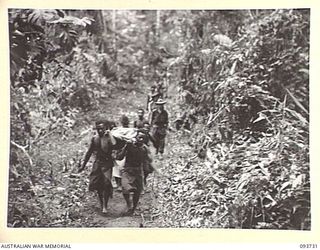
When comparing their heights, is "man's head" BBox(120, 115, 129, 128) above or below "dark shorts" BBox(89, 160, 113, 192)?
above

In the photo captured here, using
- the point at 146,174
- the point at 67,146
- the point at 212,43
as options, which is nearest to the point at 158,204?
the point at 146,174

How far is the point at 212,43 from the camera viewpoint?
873mm

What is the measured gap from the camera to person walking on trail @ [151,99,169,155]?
864mm

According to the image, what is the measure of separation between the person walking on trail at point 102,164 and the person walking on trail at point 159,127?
0.25 feet

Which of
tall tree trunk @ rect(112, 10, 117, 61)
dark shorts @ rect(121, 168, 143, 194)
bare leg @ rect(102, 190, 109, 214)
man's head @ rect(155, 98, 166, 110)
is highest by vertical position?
tall tree trunk @ rect(112, 10, 117, 61)

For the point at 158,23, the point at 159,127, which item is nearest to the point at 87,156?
the point at 159,127

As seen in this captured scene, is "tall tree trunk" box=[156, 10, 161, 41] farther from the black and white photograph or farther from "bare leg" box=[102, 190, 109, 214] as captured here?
"bare leg" box=[102, 190, 109, 214]

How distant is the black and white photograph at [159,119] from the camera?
853 millimetres

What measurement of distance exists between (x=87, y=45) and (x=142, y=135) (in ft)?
0.63

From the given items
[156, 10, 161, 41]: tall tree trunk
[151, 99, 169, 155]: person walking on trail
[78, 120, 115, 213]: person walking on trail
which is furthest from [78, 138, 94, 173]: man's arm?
[156, 10, 161, 41]: tall tree trunk

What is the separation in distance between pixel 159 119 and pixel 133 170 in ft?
0.34

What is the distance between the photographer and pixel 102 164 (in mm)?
853

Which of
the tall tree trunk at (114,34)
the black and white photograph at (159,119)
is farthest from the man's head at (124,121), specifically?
the tall tree trunk at (114,34)

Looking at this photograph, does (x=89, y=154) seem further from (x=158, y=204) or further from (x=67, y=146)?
(x=158, y=204)
